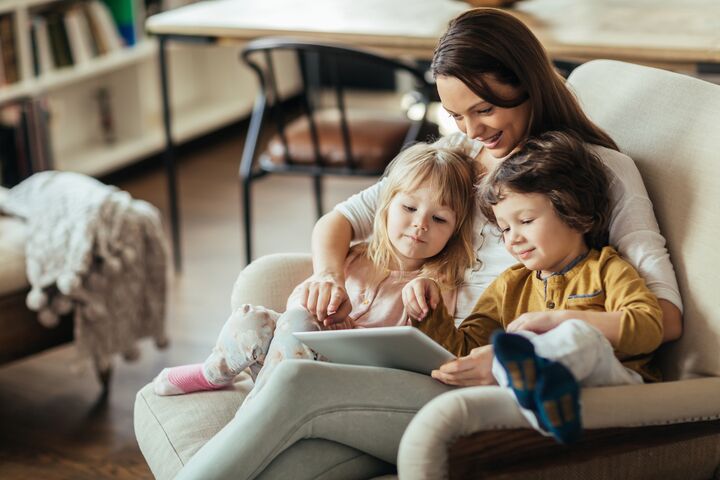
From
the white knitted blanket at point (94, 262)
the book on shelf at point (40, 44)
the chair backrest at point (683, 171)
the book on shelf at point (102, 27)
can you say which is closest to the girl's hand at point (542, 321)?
the chair backrest at point (683, 171)

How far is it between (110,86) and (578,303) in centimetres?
321

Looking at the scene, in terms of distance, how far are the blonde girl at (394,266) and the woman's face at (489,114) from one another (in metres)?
0.11

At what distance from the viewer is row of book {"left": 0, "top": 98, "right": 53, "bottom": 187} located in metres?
3.62

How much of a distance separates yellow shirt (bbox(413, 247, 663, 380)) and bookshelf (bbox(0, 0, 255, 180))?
7.07ft

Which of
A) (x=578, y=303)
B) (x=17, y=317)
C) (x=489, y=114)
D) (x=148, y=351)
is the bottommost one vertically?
(x=148, y=351)

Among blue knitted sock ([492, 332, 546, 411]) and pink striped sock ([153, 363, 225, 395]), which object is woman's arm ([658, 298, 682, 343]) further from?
pink striped sock ([153, 363, 225, 395])

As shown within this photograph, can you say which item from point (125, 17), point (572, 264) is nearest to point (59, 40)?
point (125, 17)

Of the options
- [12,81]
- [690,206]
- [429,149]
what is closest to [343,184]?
[12,81]

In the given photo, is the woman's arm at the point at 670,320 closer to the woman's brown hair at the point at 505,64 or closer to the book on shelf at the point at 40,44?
the woman's brown hair at the point at 505,64

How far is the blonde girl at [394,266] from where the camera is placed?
5.24ft

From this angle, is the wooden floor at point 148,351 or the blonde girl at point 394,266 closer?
the blonde girl at point 394,266

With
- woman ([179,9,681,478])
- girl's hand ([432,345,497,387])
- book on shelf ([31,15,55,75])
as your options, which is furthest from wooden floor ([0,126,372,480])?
girl's hand ([432,345,497,387])

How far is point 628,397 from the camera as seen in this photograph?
130 cm

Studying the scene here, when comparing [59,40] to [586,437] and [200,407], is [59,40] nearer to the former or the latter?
[200,407]
